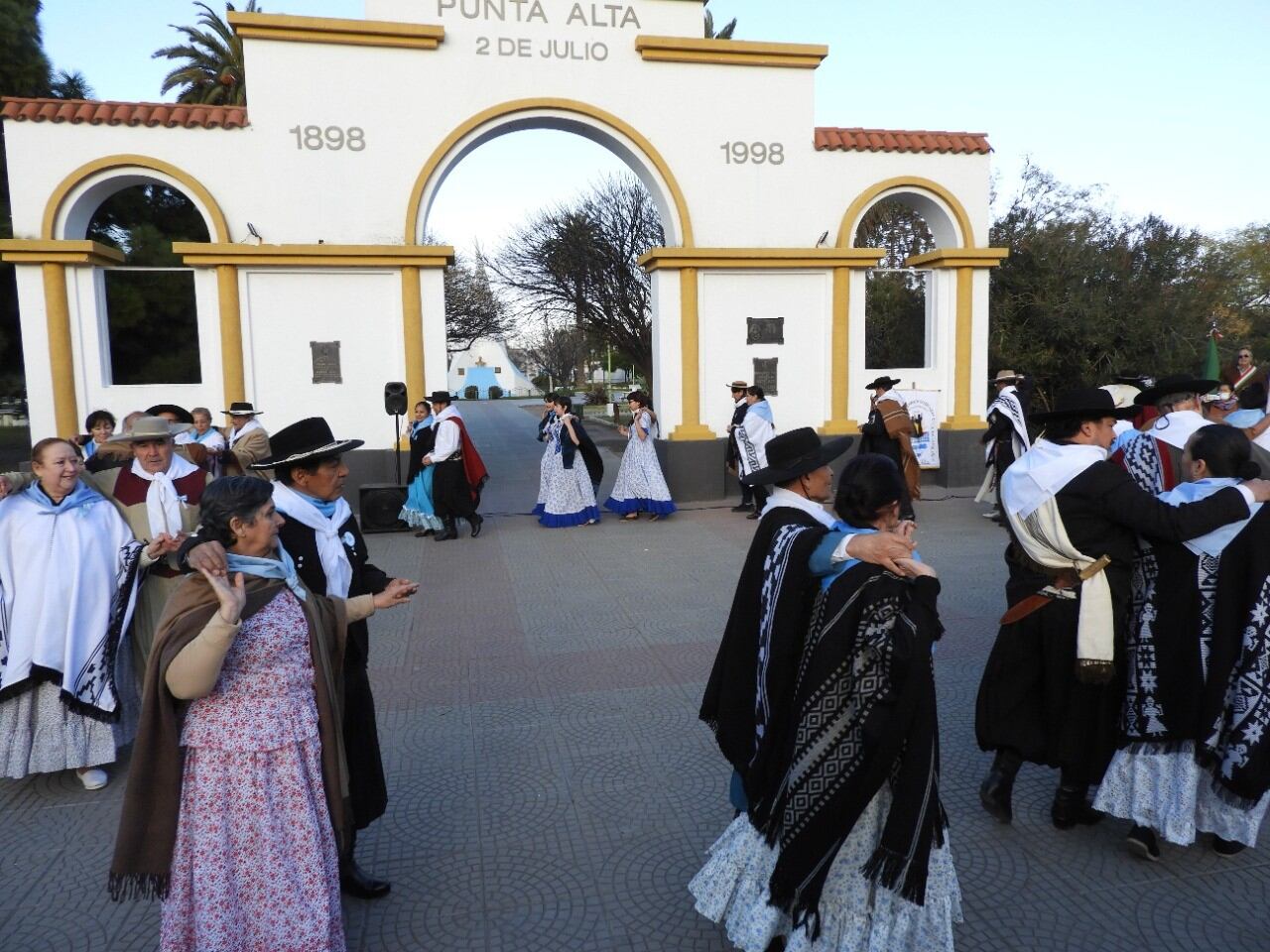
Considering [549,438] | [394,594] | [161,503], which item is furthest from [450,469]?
[394,594]

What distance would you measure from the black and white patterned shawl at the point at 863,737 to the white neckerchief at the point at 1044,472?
1.27 metres

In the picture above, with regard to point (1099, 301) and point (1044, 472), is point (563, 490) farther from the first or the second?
point (1099, 301)

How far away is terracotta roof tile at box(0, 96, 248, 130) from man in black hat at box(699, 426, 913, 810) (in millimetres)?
10776

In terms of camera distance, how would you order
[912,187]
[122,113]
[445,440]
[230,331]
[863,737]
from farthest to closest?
[912,187] → [230,331] → [122,113] → [445,440] → [863,737]

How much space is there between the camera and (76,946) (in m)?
2.97

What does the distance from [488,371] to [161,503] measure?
7478 cm

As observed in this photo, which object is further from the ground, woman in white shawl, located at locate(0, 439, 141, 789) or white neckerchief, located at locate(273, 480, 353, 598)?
white neckerchief, located at locate(273, 480, 353, 598)

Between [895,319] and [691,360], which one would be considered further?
[895,319]

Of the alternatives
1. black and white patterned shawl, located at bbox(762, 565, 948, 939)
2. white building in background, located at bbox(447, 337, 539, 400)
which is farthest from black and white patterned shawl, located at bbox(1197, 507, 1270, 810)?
white building in background, located at bbox(447, 337, 539, 400)

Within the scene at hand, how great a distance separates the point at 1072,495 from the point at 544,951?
2483 millimetres

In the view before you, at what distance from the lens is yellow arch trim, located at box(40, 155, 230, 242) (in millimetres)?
10516

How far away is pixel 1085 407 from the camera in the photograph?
10.7ft

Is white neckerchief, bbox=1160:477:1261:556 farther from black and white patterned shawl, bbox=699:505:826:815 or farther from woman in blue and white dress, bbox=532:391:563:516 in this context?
woman in blue and white dress, bbox=532:391:563:516

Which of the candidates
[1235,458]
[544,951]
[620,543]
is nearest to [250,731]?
[544,951]
